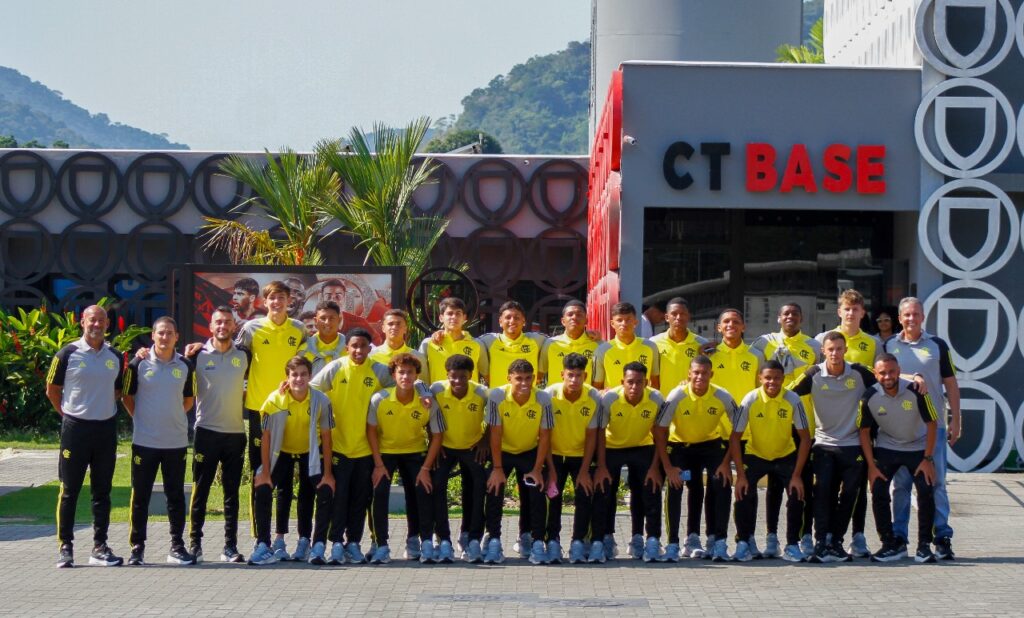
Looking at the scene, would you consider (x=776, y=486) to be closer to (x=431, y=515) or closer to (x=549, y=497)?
(x=549, y=497)

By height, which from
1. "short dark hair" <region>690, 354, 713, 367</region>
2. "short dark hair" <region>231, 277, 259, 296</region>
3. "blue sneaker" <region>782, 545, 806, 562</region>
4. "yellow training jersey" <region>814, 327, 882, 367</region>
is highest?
"short dark hair" <region>231, 277, 259, 296</region>

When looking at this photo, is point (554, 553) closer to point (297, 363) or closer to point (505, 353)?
point (505, 353)

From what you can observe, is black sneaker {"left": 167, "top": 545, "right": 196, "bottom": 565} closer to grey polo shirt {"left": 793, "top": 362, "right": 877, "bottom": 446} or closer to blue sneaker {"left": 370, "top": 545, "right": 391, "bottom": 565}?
blue sneaker {"left": 370, "top": 545, "right": 391, "bottom": 565}

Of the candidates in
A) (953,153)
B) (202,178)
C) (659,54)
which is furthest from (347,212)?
(659,54)

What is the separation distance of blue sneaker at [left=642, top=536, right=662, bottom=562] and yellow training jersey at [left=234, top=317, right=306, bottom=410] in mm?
3133

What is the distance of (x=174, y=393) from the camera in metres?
10.8

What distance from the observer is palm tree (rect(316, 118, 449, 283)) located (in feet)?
68.5

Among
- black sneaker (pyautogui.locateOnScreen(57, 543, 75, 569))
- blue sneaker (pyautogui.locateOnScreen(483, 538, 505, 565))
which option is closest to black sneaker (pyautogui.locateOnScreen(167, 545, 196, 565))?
black sneaker (pyautogui.locateOnScreen(57, 543, 75, 569))

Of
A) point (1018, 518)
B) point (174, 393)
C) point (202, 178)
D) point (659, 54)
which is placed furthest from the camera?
point (659, 54)

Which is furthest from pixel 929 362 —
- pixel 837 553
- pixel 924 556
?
pixel 837 553

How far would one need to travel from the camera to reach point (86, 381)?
10.7 metres

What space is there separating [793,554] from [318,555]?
3.56m

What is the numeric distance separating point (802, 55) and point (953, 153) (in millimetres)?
11901

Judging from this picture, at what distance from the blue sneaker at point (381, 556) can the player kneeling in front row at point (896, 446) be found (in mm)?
3645
